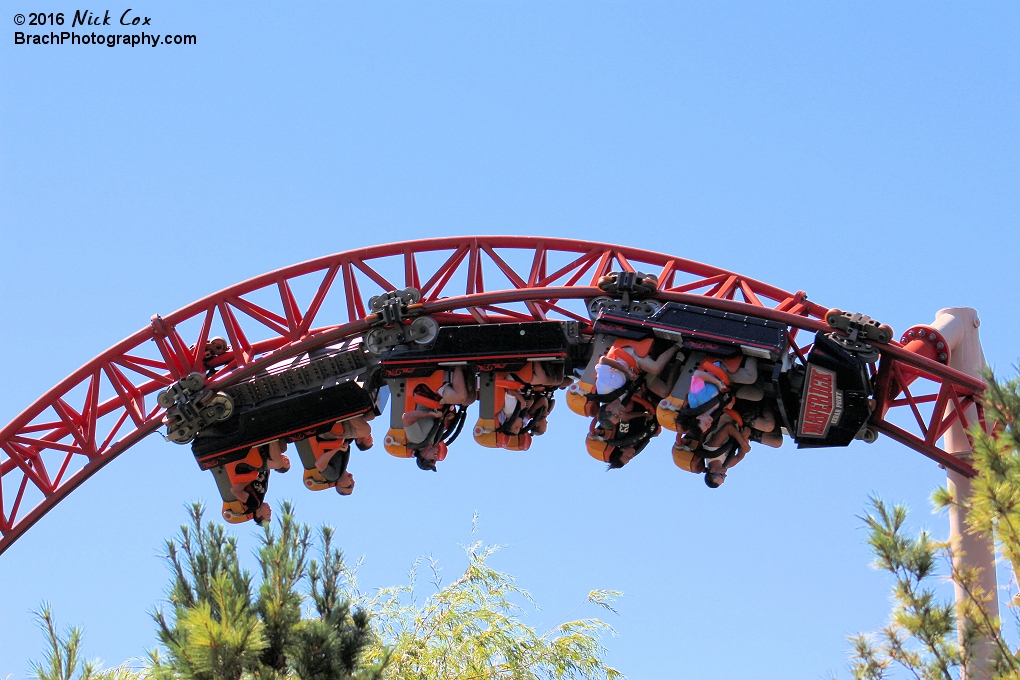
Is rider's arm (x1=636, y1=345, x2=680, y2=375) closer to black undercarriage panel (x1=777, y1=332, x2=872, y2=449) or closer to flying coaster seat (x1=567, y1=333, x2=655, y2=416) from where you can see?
flying coaster seat (x1=567, y1=333, x2=655, y2=416)

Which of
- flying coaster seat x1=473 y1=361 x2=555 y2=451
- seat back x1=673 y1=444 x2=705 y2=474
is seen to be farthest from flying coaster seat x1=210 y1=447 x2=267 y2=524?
seat back x1=673 y1=444 x2=705 y2=474

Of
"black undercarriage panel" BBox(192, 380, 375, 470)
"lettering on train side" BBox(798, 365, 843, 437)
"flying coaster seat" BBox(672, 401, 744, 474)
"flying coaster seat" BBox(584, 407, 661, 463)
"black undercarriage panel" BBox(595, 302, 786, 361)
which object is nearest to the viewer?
"lettering on train side" BBox(798, 365, 843, 437)

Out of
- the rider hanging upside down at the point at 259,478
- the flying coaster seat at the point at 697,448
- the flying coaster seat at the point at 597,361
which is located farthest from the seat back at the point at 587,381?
the rider hanging upside down at the point at 259,478

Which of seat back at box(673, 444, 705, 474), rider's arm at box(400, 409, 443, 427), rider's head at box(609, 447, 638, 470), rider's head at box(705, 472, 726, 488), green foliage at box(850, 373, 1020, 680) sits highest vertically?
rider's arm at box(400, 409, 443, 427)

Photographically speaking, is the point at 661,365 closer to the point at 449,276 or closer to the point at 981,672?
the point at 449,276

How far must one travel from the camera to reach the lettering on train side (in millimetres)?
12344

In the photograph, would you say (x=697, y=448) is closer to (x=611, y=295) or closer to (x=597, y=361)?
(x=597, y=361)

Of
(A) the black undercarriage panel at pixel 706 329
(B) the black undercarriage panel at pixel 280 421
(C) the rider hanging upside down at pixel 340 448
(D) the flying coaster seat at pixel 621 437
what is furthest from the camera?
(C) the rider hanging upside down at pixel 340 448

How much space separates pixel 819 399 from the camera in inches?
486

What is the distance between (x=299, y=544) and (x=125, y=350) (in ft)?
18.7

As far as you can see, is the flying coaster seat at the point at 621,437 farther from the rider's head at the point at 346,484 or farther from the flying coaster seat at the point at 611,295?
the rider's head at the point at 346,484

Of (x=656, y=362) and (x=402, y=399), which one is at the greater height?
(x=402, y=399)

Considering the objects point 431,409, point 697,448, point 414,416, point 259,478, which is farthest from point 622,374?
point 259,478

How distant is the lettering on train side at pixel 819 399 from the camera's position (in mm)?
12344
